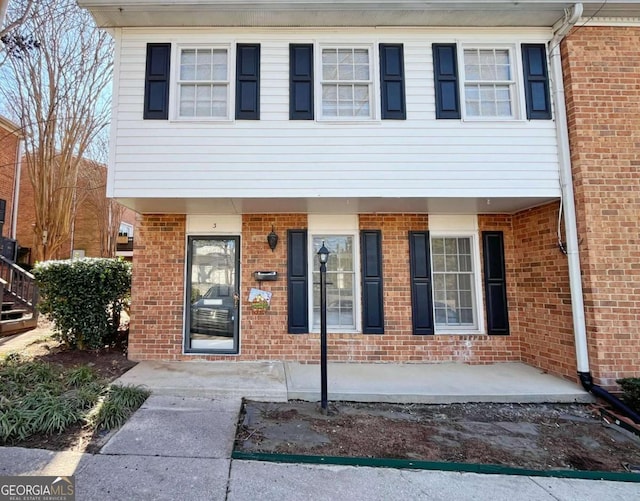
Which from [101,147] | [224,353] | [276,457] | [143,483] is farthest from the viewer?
[101,147]

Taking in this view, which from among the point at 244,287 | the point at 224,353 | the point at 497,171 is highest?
the point at 497,171

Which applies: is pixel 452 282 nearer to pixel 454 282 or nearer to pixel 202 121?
pixel 454 282

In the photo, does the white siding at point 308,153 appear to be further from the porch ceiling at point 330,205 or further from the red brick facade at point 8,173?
the red brick facade at point 8,173

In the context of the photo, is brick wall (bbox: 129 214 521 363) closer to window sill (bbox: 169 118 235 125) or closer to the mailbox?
the mailbox

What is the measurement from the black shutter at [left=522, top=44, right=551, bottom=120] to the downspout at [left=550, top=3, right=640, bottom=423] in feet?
0.36

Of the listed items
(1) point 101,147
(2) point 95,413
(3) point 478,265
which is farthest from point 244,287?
(1) point 101,147

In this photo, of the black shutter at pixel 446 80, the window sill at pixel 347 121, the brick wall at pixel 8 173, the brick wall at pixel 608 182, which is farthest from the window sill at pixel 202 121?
the brick wall at pixel 8 173

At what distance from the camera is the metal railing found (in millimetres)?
7574

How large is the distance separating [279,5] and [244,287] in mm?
4427

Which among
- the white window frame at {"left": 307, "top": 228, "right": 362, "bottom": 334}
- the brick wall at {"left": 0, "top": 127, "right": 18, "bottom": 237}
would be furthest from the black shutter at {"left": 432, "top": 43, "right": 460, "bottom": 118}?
the brick wall at {"left": 0, "top": 127, "right": 18, "bottom": 237}

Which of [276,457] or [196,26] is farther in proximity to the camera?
[196,26]

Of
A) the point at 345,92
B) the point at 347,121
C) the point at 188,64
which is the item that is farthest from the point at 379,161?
the point at 188,64

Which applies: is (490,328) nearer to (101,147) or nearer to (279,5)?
(279,5)

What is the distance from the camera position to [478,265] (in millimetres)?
5762
